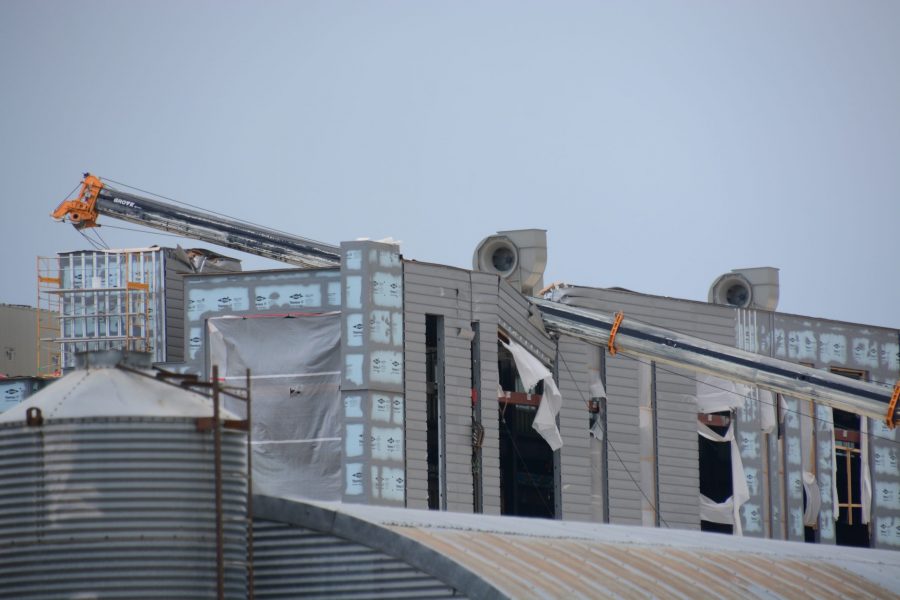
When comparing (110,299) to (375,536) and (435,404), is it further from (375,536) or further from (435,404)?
(375,536)

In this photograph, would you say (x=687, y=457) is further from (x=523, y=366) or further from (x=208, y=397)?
(x=208, y=397)

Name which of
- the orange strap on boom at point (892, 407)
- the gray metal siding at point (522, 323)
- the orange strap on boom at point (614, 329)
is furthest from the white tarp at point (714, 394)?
the orange strap on boom at point (892, 407)

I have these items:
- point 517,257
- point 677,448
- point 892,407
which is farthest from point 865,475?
point 517,257

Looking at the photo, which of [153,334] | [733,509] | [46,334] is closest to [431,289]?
[153,334]

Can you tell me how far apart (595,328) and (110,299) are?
16796 millimetres

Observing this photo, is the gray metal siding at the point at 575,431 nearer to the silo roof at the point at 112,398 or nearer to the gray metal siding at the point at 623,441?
the gray metal siding at the point at 623,441

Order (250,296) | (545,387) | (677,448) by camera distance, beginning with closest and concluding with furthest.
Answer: (250,296) → (545,387) → (677,448)

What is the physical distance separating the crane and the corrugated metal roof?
1359 centimetres

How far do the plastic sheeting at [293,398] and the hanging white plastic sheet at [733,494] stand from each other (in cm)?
1713

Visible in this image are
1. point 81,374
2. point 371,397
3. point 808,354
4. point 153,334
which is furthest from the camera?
point 808,354

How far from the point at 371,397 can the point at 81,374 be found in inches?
903

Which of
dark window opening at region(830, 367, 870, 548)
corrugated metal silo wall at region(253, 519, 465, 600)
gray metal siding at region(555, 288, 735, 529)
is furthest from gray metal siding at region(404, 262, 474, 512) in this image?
corrugated metal silo wall at region(253, 519, 465, 600)

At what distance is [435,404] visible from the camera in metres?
51.7

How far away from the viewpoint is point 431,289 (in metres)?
51.1
